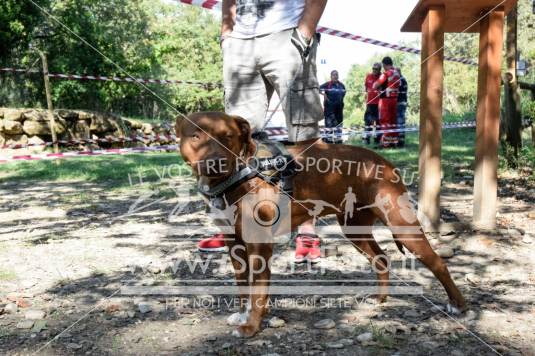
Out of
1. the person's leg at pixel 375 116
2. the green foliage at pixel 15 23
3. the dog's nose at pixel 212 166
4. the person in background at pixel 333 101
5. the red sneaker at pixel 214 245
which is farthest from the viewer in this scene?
the green foliage at pixel 15 23

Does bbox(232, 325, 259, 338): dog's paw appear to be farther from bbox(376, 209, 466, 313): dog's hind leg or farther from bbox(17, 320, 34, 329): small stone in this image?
bbox(17, 320, 34, 329): small stone

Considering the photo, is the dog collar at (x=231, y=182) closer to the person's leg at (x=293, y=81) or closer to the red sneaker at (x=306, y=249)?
the person's leg at (x=293, y=81)

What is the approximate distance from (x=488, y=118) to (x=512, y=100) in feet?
10.8

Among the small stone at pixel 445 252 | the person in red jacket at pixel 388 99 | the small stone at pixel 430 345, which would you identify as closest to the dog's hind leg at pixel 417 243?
the small stone at pixel 430 345

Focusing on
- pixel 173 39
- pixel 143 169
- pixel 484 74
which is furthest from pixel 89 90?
pixel 484 74

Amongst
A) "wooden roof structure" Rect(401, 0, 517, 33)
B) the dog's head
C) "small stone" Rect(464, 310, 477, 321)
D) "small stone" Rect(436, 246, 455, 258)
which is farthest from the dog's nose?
"wooden roof structure" Rect(401, 0, 517, 33)

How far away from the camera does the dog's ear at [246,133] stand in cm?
248

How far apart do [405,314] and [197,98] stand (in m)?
31.3

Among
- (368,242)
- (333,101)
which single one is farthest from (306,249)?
(333,101)

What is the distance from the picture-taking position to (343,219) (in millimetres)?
3012

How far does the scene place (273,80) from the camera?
10.7 feet

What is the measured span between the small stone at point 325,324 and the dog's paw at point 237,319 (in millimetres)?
372

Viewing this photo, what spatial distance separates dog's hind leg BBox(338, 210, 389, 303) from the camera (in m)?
2.93

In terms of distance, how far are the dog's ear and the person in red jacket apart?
28.2 feet
